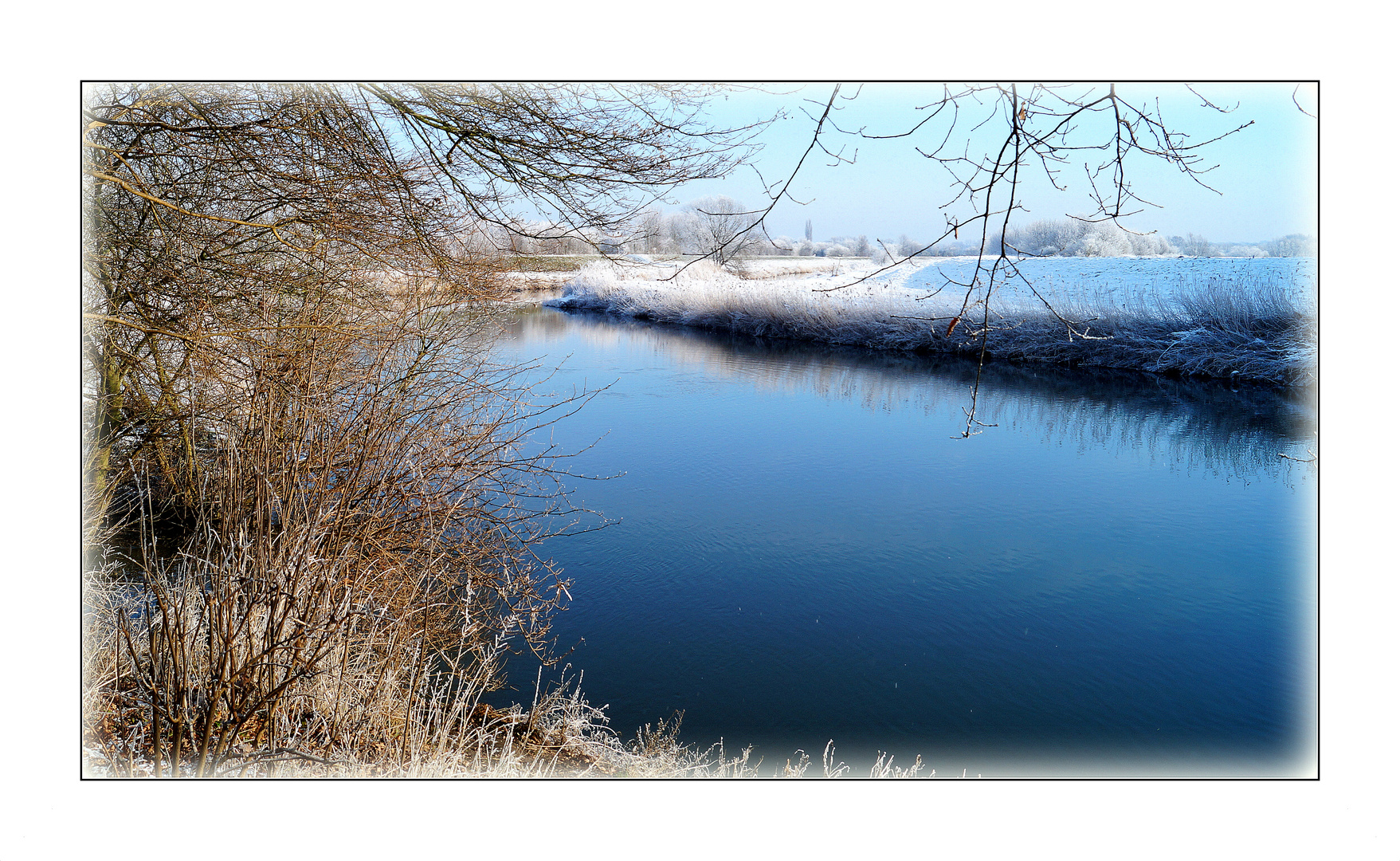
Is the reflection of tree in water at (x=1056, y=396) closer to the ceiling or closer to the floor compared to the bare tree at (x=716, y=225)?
closer to the floor

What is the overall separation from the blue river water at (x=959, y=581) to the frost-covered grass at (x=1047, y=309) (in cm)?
85

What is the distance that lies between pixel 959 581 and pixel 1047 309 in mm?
3430

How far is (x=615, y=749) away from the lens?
3.65 m

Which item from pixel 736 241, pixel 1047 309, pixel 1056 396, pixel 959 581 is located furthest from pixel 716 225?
pixel 1056 396

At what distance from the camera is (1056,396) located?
10.2 m

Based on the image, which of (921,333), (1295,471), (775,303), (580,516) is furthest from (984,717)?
(775,303)

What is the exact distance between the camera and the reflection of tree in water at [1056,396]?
313 inches

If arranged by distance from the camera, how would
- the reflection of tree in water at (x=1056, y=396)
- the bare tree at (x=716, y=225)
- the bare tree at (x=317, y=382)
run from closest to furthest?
the bare tree at (x=317, y=382), the bare tree at (x=716, y=225), the reflection of tree in water at (x=1056, y=396)

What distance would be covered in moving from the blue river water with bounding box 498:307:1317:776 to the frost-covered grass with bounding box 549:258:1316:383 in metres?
0.85

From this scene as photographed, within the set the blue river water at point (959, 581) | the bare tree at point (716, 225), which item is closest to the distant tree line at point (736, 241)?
the bare tree at point (716, 225)

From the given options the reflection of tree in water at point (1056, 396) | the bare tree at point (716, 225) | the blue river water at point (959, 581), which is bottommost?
the blue river water at point (959, 581)

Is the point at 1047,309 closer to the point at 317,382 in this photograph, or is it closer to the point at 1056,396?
the point at 1056,396

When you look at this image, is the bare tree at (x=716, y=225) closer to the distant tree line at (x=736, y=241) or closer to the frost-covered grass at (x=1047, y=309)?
the distant tree line at (x=736, y=241)
